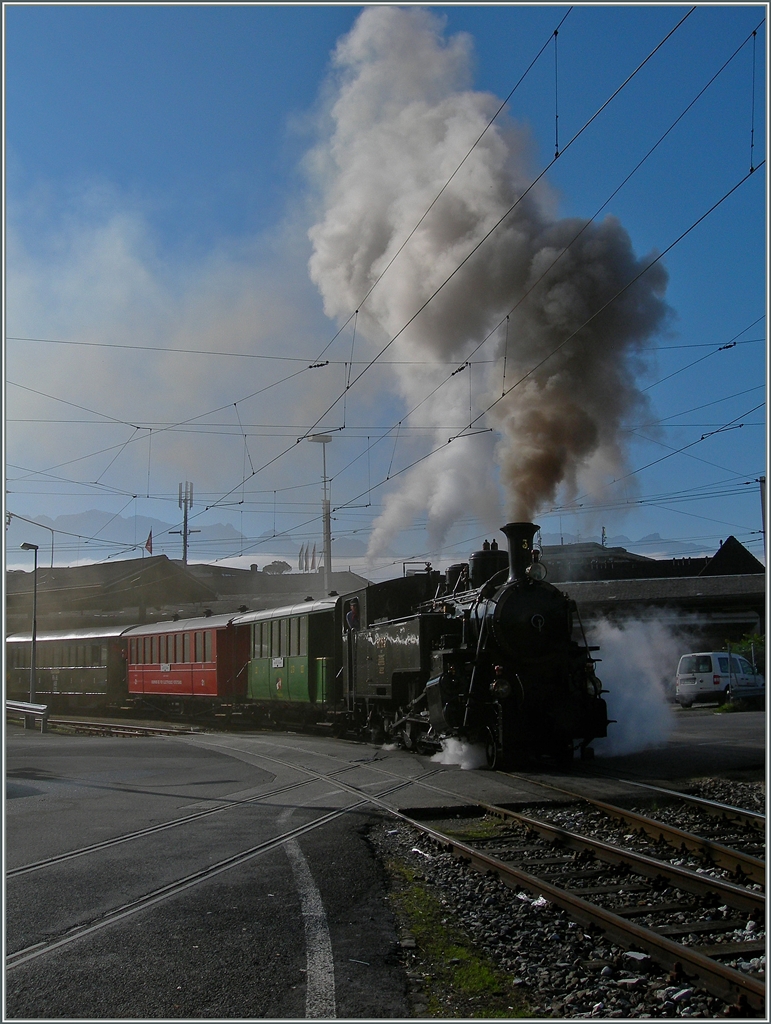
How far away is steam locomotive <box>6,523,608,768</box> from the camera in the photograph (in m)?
11.4

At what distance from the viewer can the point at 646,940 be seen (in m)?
4.50

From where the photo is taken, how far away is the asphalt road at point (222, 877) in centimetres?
416

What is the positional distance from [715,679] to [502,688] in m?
16.3

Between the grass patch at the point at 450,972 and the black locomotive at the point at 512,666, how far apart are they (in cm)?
583

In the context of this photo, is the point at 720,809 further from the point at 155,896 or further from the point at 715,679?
the point at 715,679

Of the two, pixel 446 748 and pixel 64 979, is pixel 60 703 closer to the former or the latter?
pixel 446 748

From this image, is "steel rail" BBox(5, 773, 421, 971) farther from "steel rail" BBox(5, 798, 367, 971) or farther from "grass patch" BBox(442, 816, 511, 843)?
"grass patch" BBox(442, 816, 511, 843)

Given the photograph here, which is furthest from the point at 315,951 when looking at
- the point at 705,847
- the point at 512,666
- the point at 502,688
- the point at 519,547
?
the point at 519,547

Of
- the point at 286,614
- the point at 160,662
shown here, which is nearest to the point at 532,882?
the point at 286,614

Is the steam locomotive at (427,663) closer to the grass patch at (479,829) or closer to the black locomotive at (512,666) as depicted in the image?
the black locomotive at (512,666)

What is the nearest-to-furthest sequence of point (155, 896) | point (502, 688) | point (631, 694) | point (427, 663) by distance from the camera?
point (155, 896), point (502, 688), point (427, 663), point (631, 694)

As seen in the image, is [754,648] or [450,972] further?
[754,648]

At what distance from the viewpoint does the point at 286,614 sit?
65.2 feet

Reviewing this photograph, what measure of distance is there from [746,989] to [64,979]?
3.26 meters
